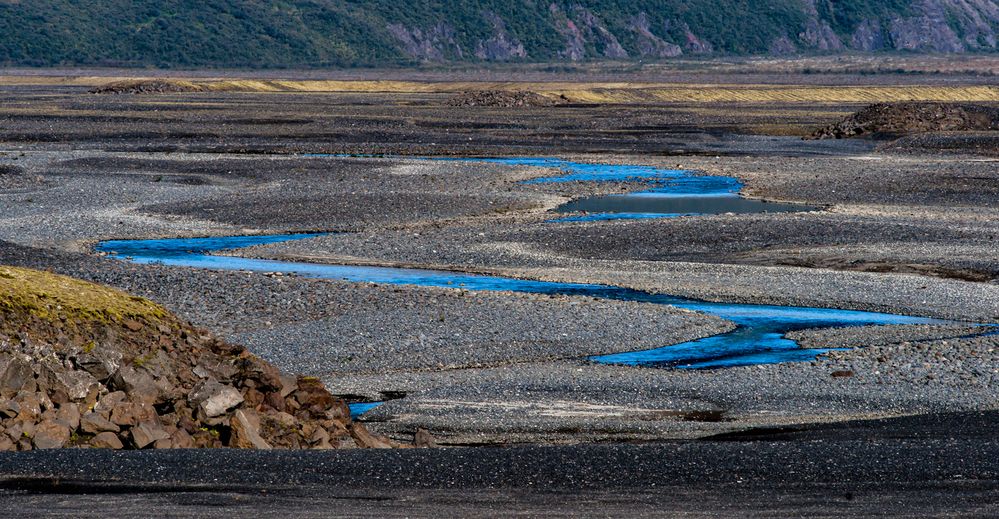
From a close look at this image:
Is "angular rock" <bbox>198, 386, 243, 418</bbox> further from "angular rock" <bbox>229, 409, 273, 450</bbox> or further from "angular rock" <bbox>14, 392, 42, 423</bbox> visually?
"angular rock" <bbox>14, 392, 42, 423</bbox>

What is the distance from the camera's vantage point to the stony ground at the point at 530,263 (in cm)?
1862

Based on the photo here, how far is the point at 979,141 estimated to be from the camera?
222ft

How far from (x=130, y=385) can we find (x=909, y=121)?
6641 cm

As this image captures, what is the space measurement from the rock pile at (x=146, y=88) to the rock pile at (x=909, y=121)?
241ft

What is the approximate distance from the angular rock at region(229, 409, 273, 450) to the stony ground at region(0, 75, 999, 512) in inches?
96.4

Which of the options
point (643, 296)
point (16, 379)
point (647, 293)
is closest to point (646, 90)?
point (647, 293)

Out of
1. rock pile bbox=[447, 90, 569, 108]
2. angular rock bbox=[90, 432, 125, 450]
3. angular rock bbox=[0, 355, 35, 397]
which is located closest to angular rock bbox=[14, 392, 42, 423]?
angular rock bbox=[0, 355, 35, 397]

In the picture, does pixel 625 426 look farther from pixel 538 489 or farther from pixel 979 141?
pixel 979 141

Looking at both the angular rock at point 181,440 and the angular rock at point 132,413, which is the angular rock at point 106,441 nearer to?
the angular rock at point 132,413

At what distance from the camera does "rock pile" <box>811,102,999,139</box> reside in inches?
→ 2953

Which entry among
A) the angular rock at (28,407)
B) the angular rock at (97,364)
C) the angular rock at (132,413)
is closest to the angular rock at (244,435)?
the angular rock at (132,413)

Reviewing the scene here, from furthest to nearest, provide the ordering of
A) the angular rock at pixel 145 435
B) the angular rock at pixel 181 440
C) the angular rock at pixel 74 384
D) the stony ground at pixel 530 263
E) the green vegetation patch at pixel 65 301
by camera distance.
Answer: the stony ground at pixel 530 263
the green vegetation patch at pixel 65 301
the angular rock at pixel 74 384
the angular rock at pixel 181 440
the angular rock at pixel 145 435

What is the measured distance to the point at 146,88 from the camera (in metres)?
132

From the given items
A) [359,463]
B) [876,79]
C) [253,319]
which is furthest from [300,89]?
[359,463]
